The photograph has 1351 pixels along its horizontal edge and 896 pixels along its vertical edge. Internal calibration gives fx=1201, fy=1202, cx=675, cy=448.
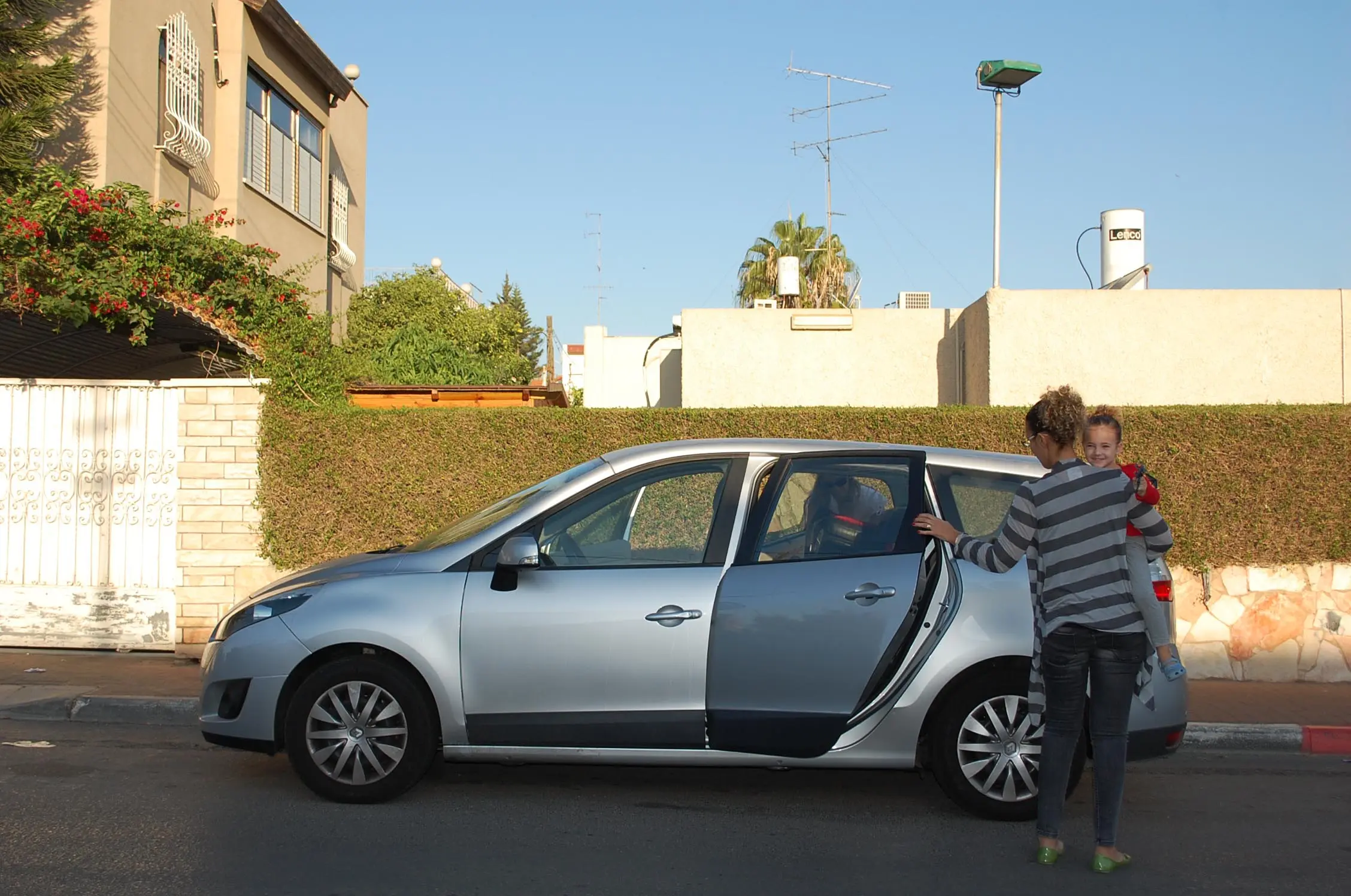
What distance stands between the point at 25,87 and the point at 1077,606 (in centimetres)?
1166

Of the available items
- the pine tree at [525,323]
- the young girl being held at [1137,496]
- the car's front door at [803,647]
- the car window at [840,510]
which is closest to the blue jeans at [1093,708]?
the young girl being held at [1137,496]

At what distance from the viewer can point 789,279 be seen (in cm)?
2197

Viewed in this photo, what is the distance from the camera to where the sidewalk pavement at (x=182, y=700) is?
7676 mm

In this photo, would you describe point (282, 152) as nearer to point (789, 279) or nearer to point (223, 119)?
point (223, 119)

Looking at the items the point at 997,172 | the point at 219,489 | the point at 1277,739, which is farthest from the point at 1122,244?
the point at 219,489

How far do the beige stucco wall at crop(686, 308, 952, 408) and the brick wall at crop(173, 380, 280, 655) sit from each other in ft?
28.7

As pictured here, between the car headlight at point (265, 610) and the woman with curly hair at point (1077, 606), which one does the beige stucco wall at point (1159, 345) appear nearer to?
the woman with curly hair at point (1077, 606)

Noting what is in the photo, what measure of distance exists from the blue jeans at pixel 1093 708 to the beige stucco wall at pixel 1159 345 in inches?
440

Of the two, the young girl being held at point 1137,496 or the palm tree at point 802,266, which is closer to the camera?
the young girl being held at point 1137,496

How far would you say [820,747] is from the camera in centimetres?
546

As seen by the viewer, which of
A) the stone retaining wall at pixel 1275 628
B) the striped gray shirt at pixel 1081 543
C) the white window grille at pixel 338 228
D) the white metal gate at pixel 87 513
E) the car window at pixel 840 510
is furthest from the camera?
the white window grille at pixel 338 228

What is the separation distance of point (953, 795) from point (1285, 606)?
18.1ft

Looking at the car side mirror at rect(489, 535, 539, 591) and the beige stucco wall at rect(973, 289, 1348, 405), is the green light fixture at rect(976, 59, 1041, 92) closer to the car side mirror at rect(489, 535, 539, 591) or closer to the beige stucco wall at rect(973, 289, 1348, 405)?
the beige stucco wall at rect(973, 289, 1348, 405)

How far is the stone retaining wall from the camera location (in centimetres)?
→ 969
